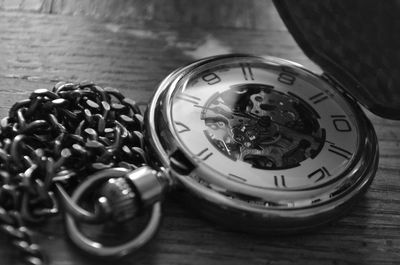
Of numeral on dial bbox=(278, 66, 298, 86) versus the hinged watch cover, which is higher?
the hinged watch cover

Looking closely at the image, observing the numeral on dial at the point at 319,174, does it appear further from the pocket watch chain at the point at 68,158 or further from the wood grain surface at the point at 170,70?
the pocket watch chain at the point at 68,158

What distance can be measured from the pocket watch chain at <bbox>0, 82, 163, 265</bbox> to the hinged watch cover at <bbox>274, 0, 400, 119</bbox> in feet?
1.16

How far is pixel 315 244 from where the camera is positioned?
91 centimetres

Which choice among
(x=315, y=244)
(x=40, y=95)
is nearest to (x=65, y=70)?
(x=40, y=95)

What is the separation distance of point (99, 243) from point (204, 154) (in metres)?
0.20

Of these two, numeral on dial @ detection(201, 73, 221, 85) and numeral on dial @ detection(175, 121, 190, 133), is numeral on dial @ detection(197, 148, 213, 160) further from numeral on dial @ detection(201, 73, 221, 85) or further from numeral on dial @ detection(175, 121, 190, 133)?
numeral on dial @ detection(201, 73, 221, 85)

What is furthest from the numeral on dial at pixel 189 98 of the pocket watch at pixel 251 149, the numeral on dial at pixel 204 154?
the numeral on dial at pixel 204 154

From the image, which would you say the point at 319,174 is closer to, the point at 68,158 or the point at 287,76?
the point at 287,76

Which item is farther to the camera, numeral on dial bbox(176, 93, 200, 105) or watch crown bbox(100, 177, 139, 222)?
numeral on dial bbox(176, 93, 200, 105)

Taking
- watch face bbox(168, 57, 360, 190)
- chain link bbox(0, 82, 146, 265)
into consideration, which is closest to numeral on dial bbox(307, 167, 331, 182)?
watch face bbox(168, 57, 360, 190)

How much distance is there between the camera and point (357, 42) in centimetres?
104

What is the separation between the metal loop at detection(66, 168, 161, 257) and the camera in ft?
2.67

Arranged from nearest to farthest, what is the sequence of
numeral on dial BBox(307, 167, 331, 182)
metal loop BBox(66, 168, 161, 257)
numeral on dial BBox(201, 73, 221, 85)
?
metal loop BBox(66, 168, 161, 257) → numeral on dial BBox(307, 167, 331, 182) → numeral on dial BBox(201, 73, 221, 85)

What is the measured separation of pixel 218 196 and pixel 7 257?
0.30 metres
